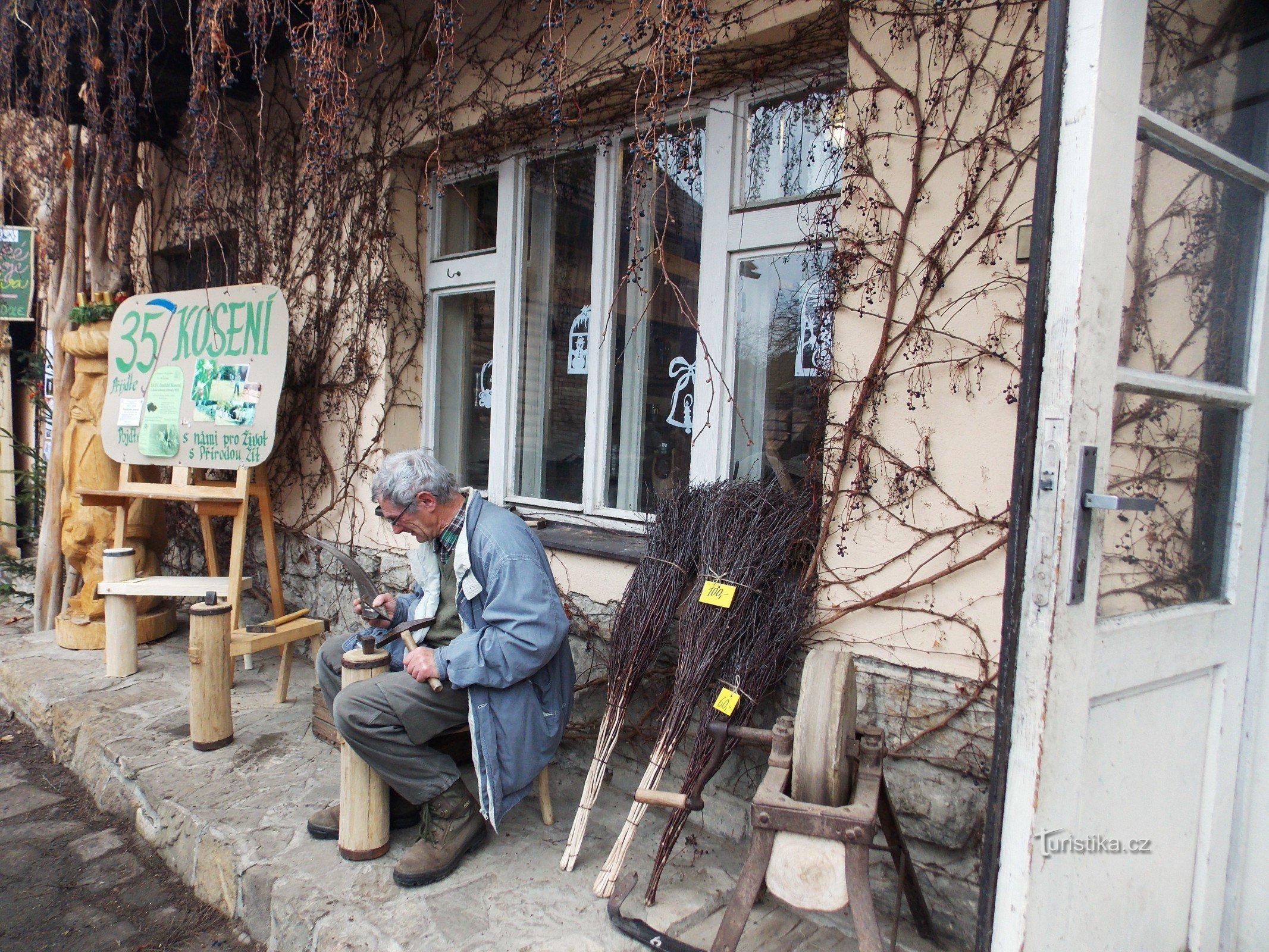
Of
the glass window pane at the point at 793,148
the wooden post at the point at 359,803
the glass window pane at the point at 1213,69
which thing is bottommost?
the wooden post at the point at 359,803

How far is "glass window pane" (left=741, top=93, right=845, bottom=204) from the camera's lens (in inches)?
114

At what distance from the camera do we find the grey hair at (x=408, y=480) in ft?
8.55

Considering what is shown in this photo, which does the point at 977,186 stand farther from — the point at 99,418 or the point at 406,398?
the point at 99,418

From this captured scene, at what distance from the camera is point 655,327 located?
3529 millimetres

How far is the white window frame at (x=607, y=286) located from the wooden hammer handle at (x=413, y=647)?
3.75 ft

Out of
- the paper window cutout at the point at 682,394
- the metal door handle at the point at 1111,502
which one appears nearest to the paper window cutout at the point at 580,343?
the paper window cutout at the point at 682,394

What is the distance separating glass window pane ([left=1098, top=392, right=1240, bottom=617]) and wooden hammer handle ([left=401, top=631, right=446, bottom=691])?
1826 mm

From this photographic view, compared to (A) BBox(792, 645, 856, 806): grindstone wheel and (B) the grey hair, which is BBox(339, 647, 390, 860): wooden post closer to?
(B) the grey hair

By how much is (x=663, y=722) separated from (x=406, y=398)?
268cm

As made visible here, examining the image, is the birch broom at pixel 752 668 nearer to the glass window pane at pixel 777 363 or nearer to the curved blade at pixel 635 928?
the curved blade at pixel 635 928

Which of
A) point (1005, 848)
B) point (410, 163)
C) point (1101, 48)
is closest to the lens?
point (1101, 48)

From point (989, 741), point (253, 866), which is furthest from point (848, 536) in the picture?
point (253, 866)

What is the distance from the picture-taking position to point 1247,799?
6.61 feet

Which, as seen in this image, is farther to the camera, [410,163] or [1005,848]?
[410,163]
